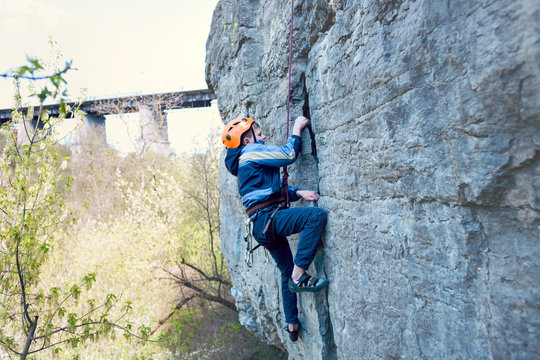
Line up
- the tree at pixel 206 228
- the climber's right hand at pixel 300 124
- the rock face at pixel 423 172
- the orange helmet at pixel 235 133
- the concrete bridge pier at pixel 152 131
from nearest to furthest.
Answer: the rock face at pixel 423 172, the climber's right hand at pixel 300 124, the orange helmet at pixel 235 133, the tree at pixel 206 228, the concrete bridge pier at pixel 152 131

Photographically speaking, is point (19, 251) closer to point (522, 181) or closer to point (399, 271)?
point (399, 271)

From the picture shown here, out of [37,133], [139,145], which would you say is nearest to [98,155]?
[139,145]

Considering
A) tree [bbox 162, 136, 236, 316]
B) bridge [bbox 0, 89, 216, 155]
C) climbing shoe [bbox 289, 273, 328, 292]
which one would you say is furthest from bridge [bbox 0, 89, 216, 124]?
climbing shoe [bbox 289, 273, 328, 292]

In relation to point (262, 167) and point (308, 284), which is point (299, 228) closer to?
point (308, 284)

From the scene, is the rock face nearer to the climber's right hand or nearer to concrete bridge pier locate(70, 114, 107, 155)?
the climber's right hand

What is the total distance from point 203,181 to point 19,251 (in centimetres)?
745

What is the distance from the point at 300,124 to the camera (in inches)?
117

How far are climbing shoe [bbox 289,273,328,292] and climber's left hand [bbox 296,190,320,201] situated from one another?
0.64 metres

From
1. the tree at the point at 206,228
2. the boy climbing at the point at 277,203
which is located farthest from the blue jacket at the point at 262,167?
the tree at the point at 206,228

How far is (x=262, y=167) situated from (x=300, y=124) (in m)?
0.49

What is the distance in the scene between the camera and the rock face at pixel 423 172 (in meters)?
1.36

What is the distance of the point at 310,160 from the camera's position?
311cm

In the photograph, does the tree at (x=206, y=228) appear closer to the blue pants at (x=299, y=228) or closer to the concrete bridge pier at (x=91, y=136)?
the blue pants at (x=299, y=228)

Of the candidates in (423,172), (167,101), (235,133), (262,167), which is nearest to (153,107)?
(167,101)
